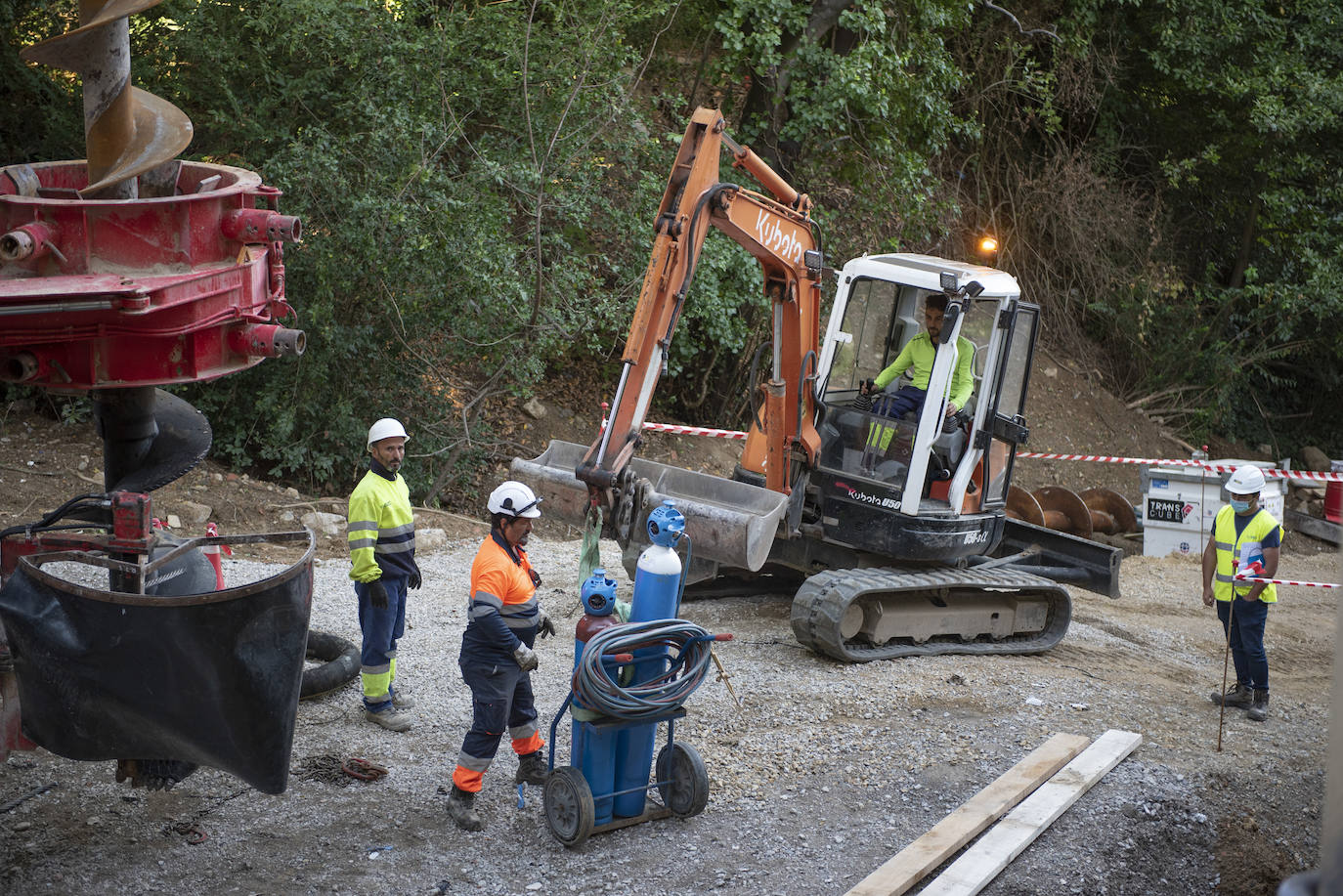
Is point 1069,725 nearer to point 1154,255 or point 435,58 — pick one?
point 435,58

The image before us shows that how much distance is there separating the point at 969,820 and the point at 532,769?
2104 millimetres

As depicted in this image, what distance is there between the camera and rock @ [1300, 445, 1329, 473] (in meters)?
19.9

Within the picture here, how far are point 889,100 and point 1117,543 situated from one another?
5808 mm

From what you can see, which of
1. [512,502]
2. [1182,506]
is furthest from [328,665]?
[1182,506]

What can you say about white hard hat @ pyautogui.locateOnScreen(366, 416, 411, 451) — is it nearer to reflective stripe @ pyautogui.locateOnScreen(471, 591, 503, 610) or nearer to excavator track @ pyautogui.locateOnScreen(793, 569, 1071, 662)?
reflective stripe @ pyautogui.locateOnScreen(471, 591, 503, 610)

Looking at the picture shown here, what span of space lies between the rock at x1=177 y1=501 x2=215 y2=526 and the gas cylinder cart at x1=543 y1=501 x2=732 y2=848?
17.9 feet

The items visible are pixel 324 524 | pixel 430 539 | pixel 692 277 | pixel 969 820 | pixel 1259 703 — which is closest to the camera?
pixel 969 820

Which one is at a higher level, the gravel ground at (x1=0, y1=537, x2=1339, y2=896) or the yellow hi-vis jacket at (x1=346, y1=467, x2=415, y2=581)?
the yellow hi-vis jacket at (x1=346, y1=467, x2=415, y2=581)

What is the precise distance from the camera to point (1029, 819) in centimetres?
566

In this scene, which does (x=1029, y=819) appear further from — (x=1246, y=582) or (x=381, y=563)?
(x=381, y=563)

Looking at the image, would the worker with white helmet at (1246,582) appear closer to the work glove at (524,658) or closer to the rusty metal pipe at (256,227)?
the work glove at (524,658)

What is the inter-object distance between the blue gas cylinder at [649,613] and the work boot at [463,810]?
0.65 meters

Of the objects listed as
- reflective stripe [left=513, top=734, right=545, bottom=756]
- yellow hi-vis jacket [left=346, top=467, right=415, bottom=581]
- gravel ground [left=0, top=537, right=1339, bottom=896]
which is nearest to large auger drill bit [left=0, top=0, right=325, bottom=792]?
gravel ground [left=0, top=537, right=1339, bottom=896]

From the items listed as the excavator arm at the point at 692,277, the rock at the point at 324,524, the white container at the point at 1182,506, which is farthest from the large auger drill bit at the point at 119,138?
the white container at the point at 1182,506
